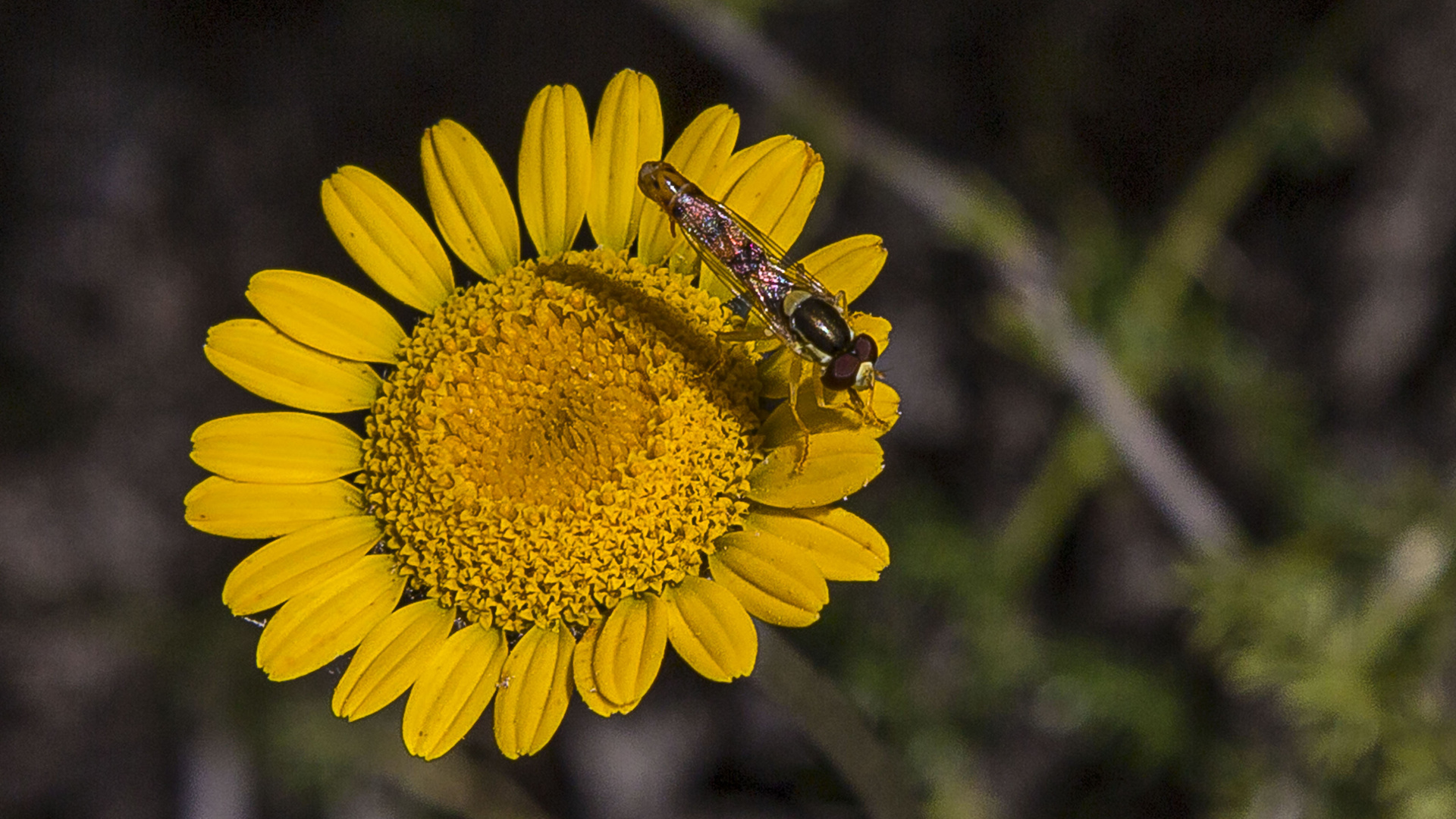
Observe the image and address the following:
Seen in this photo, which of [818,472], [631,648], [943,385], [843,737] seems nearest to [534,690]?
[631,648]

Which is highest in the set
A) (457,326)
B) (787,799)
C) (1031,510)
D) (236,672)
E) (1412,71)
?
(1412,71)

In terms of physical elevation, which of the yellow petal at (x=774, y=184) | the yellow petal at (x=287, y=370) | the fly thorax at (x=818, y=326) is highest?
the yellow petal at (x=774, y=184)

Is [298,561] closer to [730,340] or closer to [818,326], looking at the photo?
[730,340]

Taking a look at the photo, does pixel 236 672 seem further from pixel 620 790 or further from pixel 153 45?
pixel 153 45

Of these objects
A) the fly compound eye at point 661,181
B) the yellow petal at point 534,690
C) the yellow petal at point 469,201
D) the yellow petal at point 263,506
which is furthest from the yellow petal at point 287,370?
the fly compound eye at point 661,181

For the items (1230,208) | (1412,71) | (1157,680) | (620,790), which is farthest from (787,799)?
(1412,71)

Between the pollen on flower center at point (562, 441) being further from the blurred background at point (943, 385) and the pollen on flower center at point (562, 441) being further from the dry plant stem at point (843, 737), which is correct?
the blurred background at point (943, 385)

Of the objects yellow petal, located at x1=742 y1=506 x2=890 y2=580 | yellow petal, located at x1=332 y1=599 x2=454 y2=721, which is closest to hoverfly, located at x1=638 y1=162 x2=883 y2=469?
yellow petal, located at x1=742 y1=506 x2=890 y2=580

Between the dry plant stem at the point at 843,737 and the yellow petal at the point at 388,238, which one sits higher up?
the yellow petal at the point at 388,238
